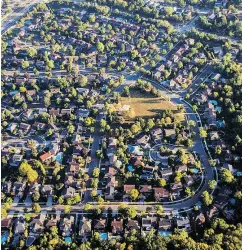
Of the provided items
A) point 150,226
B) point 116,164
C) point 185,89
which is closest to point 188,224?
point 150,226

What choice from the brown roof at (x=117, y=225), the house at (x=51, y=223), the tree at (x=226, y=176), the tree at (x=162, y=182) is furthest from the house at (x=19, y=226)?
the tree at (x=226, y=176)

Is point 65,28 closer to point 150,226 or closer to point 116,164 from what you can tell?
point 116,164

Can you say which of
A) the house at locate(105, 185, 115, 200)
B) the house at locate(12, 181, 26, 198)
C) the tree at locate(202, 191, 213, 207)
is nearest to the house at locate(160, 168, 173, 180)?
the tree at locate(202, 191, 213, 207)

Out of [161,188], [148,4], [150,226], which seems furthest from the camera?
[148,4]

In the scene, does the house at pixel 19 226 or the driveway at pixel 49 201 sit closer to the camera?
the house at pixel 19 226

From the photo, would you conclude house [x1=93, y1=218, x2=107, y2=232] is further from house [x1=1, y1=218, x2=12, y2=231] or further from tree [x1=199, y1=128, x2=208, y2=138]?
tree [x1=199, y1=128, x2=208, y2=138]

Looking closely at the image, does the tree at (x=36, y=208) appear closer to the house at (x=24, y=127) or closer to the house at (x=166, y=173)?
the house at (x=24, y=127)

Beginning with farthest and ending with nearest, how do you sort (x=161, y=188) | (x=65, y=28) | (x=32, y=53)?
1. (x=65, y=28)
2. (x=32, y=53)
3. (x=161, y=188)
